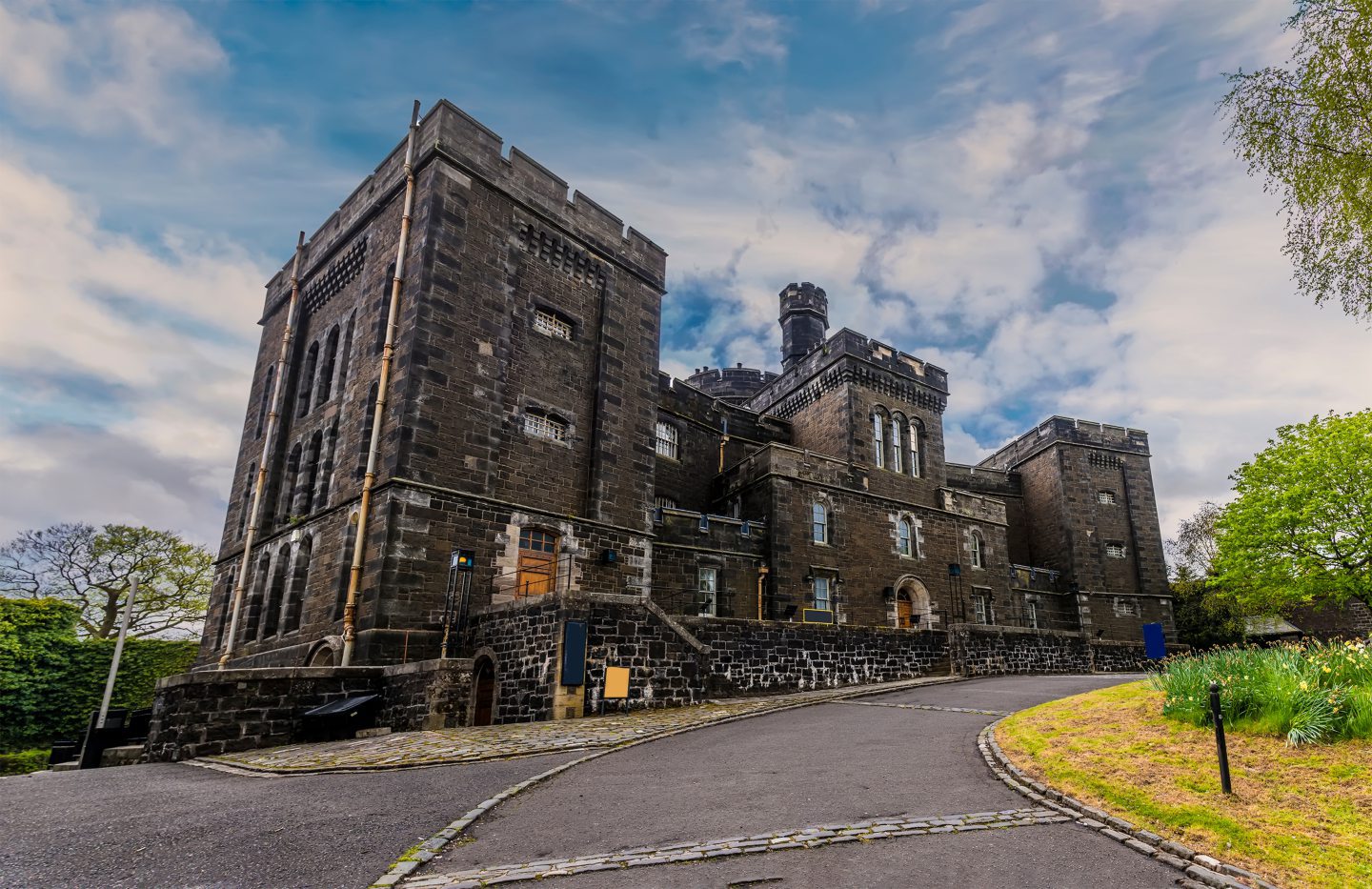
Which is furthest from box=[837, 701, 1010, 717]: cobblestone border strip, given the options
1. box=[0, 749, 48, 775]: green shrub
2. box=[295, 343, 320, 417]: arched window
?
box=[0, 749, 48, 775]: green shrub

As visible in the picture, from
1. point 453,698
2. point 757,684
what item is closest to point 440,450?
point 453,698

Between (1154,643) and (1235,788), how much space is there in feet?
87.8

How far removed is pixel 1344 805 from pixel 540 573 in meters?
15.4

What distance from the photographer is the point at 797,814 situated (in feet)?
20.4

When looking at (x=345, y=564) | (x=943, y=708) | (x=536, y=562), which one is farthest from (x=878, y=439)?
(x=345, y=564)

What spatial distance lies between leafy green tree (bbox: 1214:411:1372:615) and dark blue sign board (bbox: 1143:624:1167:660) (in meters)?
3.76

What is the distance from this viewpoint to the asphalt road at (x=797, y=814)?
4824 millimetres

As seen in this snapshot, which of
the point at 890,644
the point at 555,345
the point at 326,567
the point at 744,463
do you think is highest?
the point at 555,345

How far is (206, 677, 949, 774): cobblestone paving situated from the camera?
9.23 m

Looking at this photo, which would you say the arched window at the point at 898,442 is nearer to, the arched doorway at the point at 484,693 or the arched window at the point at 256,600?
the arched doorway at the point at 484,693

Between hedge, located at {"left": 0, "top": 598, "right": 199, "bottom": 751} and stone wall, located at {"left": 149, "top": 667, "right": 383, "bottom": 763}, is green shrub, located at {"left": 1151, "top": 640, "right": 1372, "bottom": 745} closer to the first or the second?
stone wall, located at {"left": 149, "top": 667, "right": 383, "bottom": 763}

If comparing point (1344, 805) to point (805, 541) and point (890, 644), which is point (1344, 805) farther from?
point (805, 541)

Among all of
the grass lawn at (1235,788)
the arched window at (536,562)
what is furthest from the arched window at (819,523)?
the grass lawn at (1235,788)

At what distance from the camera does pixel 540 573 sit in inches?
→ 715
